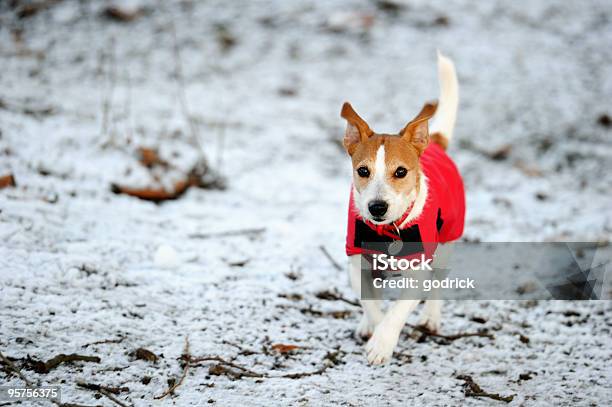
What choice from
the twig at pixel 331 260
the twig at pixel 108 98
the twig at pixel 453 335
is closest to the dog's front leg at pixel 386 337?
the twig at pixel 453 335

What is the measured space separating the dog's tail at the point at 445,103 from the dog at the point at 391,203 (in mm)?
668

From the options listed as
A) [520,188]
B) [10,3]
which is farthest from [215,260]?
[10,3]

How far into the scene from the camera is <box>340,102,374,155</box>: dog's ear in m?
3.16

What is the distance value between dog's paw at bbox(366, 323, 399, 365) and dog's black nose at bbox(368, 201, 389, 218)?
2.07ft

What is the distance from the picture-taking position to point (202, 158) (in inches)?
215

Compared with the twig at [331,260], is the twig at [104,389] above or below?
below

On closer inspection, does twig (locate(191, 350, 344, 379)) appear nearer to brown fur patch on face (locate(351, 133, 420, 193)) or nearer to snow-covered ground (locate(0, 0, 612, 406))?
snow-covered ground (locate(0, 0, 612, 406))

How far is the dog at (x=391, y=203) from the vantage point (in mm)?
2939

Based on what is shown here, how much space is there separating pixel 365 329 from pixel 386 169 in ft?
3.27

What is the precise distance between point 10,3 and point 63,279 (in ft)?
26.7

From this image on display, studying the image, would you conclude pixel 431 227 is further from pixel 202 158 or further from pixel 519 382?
pixel 202 158

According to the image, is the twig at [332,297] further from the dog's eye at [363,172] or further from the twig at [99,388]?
the twig at [99,388]

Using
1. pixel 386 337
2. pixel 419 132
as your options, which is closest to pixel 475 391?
pixel 386 337

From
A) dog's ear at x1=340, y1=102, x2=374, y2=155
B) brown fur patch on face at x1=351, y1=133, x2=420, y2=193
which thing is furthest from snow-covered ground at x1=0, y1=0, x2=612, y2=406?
dog's ear at x1=340, y1=102, x2=374, y2=155
